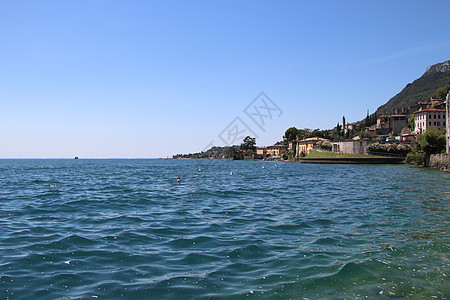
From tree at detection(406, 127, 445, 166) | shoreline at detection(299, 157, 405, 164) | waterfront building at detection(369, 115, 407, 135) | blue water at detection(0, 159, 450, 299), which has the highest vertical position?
waterfront building at detection(369, 115, 407, 135)

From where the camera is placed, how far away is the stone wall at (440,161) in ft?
164

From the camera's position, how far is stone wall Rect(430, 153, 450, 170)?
1965 inches

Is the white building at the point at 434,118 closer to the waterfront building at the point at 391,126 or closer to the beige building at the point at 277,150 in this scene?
the waterfront building at the point at 391,126

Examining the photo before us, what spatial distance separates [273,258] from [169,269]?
2492 millimetres

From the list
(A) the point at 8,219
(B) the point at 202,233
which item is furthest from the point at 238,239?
(A) the point at 8,219

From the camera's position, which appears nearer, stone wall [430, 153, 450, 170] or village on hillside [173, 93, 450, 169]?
stone wall [430, 153, 450, 170]

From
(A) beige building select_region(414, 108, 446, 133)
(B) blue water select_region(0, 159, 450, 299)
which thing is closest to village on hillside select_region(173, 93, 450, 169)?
(A) beige building select_region(414, 108, 446, 133)

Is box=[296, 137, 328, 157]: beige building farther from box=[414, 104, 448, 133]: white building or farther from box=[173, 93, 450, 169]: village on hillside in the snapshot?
box=[414, 104, 448, 133]: white building

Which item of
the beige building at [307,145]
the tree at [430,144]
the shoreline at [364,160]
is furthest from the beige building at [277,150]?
the tree at [430,144]

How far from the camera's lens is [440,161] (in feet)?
174

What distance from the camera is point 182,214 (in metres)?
14.3

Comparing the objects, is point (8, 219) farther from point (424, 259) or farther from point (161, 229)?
point (424, 259)

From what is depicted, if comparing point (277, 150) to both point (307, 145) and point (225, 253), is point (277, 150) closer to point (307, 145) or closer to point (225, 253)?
point (307, 145)

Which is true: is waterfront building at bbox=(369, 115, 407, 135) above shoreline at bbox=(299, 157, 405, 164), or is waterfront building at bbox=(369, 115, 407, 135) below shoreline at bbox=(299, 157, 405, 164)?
above
